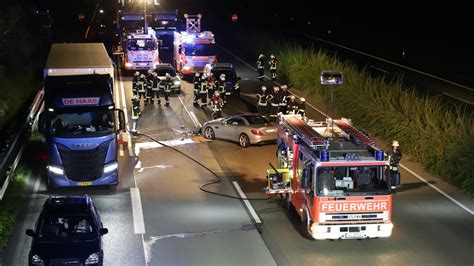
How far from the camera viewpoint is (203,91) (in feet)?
109

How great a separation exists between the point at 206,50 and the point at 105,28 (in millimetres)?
24121

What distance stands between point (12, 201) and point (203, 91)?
1588 centimetres

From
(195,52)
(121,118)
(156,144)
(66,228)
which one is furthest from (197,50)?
(66,228)

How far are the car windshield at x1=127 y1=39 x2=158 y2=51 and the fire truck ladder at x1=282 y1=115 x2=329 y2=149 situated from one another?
2430 centimetres

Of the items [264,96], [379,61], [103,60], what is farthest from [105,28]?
[103,60]

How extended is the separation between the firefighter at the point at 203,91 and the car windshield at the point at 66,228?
18.7 meters

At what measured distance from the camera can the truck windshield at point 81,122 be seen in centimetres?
1977

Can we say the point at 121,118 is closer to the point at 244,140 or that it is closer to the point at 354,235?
the point at 244,140

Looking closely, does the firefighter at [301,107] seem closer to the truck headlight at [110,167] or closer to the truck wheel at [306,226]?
the truck headlight at [110,167]

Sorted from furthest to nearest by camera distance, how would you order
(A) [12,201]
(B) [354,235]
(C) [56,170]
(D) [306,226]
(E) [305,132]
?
(C) [56,170] < (A) [12,201] < (E) [305,132] < (D) [306,226] < (B) [354,235]

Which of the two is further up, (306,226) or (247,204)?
(306,226)

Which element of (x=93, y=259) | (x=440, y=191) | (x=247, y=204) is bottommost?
(x=440, y=191)

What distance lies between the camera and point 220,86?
109 feet

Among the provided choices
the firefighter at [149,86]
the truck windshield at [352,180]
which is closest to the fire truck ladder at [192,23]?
the firefighter at [149,86]
